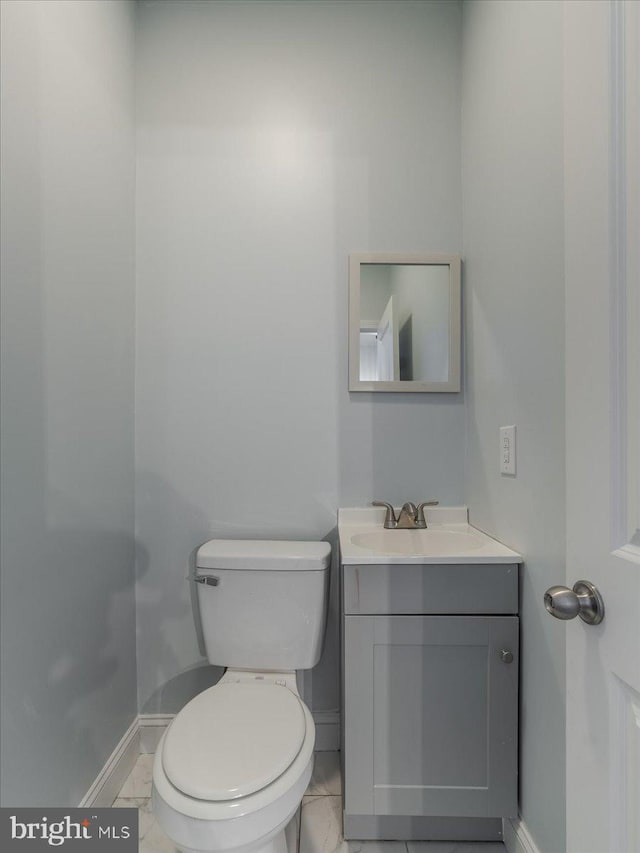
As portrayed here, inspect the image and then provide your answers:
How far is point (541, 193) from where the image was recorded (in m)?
1.10

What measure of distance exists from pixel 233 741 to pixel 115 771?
0.66 meters

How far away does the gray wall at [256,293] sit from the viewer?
1.67m

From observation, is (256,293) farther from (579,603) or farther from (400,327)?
(579,603)

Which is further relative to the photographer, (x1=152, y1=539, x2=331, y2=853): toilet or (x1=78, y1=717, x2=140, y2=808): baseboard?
(x1=78, y1=717, x2=140, y2=808): baseboard

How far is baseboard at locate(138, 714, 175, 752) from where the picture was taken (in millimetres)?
1646

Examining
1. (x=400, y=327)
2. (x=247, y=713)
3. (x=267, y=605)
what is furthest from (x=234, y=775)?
(x=400, y=327)

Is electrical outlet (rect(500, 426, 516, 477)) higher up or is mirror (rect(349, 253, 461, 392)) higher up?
mirror (rect(349, 253, 461, 392))

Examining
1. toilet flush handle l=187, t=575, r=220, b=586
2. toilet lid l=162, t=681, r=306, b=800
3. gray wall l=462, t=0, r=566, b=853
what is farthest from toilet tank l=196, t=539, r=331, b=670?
gray wall l=462, t=0, r=566, b=853

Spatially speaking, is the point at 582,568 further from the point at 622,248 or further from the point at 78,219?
the point at 78,219

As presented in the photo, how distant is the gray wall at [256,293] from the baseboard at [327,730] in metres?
0.08

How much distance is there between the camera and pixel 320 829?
1.32 m

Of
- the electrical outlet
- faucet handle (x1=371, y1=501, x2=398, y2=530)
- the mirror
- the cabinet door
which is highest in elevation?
the mirror

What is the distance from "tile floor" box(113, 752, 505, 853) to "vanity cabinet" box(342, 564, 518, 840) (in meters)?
0.14

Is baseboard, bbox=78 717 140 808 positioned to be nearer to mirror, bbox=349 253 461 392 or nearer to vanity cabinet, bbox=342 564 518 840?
vanity cabinet, bbox=342 564 518 840
